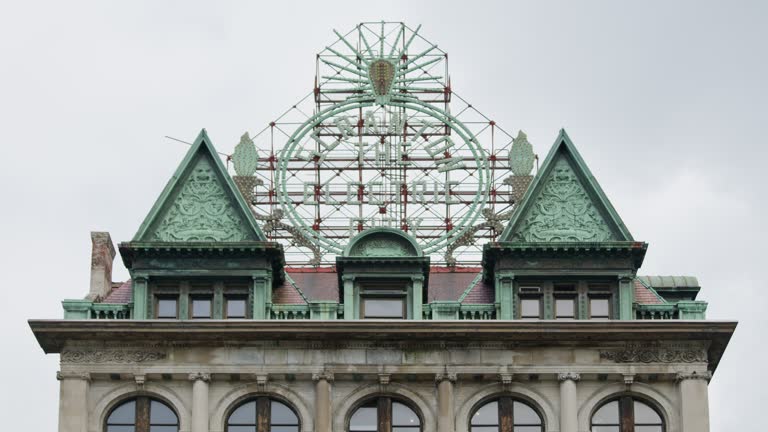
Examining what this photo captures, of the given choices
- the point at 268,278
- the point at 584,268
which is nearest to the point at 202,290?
the point at 268,278

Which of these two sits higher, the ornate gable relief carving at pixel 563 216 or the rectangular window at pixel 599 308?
the ornate gable relief carving at pixel 563 216

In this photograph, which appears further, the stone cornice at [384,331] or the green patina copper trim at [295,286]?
the green patina copper trim at [295,286]

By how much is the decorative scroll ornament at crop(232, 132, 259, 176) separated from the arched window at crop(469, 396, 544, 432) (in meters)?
15.1

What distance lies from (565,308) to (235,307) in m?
11.4

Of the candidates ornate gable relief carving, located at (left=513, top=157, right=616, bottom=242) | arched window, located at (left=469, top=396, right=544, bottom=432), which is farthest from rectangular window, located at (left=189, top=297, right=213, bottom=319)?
ornate gable relief carving, located at (left=513, top=157, right=616, bottom=242)

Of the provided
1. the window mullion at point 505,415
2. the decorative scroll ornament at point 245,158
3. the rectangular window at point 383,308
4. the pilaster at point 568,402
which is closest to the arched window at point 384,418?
the window mullion at point 505,415

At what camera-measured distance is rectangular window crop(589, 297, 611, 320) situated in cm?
8294

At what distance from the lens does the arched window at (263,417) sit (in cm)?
8088

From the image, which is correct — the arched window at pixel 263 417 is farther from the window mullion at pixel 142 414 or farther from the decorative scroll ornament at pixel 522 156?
the decorative scroll ornament at pixel 522 156

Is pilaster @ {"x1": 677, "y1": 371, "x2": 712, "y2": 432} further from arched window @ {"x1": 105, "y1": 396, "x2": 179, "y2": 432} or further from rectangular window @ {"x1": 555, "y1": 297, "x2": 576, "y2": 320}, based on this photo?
arched window @ {"x1": 105, "y1": 396, "x2": 179, "y2": 432}

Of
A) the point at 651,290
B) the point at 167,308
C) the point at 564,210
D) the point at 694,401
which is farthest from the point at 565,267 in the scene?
the point at 167,308

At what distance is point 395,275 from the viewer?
83.3m

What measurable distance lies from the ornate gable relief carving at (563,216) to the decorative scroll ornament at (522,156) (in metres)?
5.68

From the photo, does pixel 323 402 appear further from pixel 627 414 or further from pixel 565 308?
pixel 627 414
